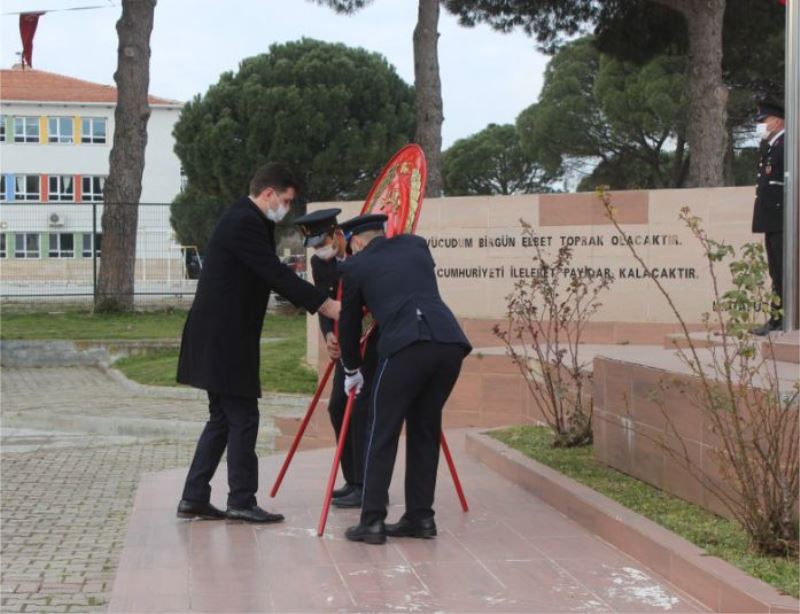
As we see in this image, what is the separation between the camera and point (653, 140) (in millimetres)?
42344

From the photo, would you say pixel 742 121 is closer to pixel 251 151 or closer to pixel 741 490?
pixel 251 151

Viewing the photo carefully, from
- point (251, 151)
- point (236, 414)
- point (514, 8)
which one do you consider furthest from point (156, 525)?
point (251, 151)

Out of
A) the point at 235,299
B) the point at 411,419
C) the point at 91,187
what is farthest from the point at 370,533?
the point at 91,187

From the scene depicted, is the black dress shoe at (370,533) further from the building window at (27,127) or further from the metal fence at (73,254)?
the building window at (27,127)

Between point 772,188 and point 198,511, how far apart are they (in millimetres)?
5183

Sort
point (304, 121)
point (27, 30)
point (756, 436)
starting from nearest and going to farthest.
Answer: point (756, 436)
point (27, 30)
point (304, 121)

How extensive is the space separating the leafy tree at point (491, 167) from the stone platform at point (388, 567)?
194 ft

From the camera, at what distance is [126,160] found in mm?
25453

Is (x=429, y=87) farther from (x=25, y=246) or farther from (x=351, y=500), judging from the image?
(x=351, y=500)

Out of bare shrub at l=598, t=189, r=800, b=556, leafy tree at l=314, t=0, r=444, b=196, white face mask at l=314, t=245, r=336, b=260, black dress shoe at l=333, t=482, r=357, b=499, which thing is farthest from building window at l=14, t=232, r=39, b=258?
bare shrub at l=598, t=189, r=800, b=556

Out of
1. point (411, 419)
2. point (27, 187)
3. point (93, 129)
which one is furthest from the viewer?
point (93, 129)

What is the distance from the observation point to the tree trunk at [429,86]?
919 inches

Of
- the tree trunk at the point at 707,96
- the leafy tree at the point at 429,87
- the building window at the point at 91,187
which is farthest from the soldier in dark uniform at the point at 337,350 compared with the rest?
the building window at the point at 91,187

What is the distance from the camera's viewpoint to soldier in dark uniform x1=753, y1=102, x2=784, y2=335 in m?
9.27
